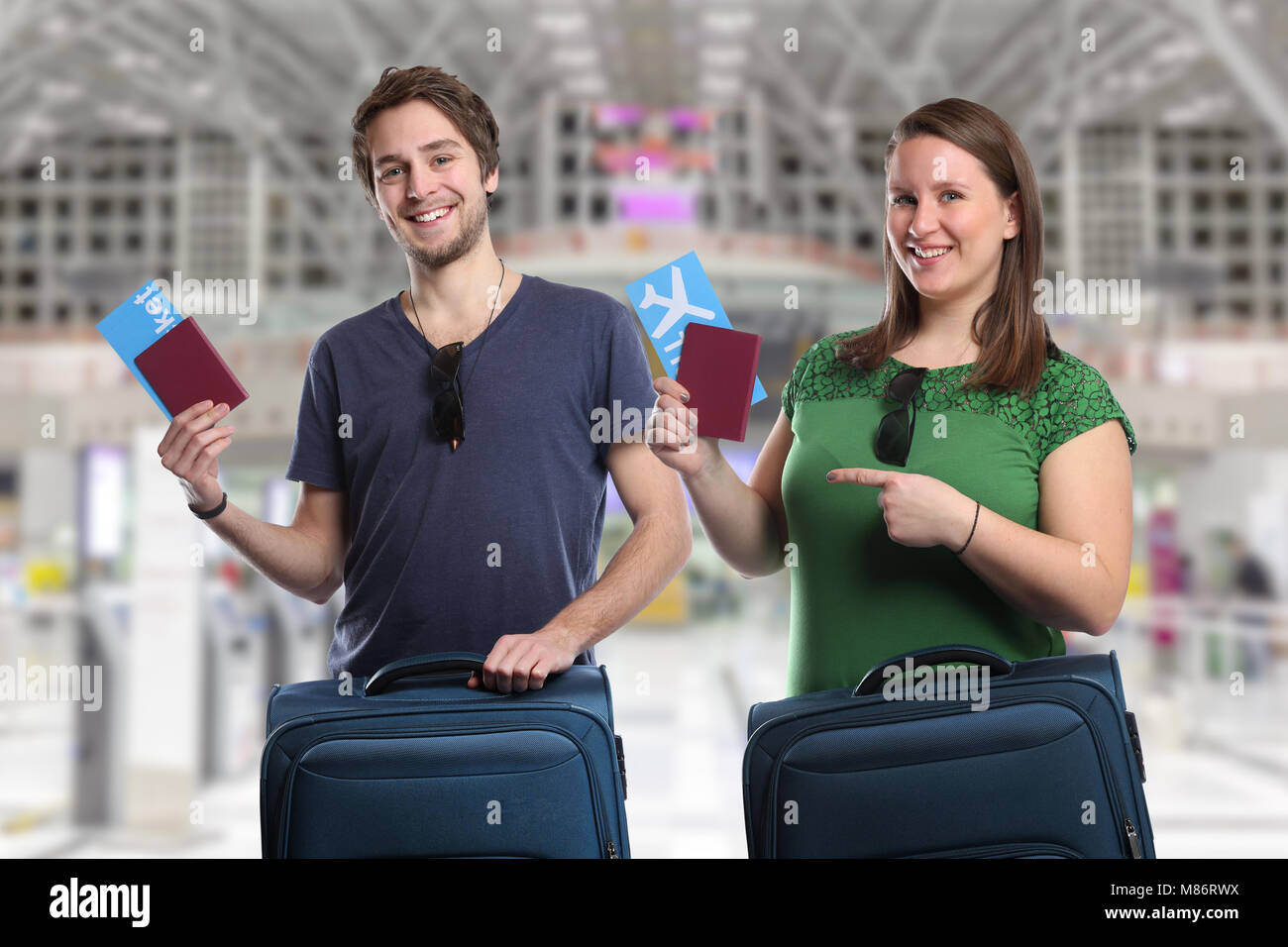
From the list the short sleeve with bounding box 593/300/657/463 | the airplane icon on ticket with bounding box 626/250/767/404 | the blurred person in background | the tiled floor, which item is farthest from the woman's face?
the blurred person in background

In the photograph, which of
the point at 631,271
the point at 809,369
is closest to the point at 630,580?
the point at 809,369

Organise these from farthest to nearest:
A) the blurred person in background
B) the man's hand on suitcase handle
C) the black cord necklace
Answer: the blurred person in background → the black cord necklace → the man's hand on suitcase handle

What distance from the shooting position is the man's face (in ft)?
5.50

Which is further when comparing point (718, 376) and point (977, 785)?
point (718, 376)

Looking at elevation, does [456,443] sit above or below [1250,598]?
above

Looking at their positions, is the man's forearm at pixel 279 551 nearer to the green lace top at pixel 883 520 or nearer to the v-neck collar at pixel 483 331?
the v-neck collar at pixel 483 331

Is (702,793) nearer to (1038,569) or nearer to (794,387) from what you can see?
(794,387)

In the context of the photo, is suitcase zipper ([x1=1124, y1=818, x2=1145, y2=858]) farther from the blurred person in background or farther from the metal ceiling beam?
the metal ceiling beam

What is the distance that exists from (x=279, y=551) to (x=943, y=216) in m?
1.04

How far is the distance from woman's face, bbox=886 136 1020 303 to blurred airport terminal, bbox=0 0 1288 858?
1.88m

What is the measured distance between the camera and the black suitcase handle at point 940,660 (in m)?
1.36

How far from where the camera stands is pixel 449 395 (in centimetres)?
172
